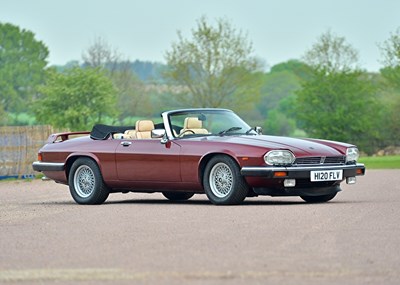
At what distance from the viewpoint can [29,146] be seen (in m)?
32.9

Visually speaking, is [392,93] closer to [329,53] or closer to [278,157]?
[329,53]

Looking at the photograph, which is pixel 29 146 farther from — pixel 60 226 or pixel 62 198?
pixel 60 226

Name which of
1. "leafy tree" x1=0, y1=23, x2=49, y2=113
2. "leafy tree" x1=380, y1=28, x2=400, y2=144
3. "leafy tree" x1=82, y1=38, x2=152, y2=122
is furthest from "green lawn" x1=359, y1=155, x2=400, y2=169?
"leafy tree" x1=0, y1=23, x2=49, y2=113

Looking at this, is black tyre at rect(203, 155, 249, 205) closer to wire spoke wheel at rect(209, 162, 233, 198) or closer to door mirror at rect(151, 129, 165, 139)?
wire spoke wheel at rect(209, 162, 233, 198)

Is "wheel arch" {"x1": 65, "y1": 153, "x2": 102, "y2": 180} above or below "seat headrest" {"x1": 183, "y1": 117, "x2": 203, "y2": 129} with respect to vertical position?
below

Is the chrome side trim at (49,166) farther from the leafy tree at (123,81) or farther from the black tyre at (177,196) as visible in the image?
the leafy tree at (123,81)

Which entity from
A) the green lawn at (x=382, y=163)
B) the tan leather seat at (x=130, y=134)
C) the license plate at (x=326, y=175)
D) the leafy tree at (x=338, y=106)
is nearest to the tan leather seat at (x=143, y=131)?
the tan leather seat at (x=130, y=134)

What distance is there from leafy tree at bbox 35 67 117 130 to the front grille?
49.9 metres

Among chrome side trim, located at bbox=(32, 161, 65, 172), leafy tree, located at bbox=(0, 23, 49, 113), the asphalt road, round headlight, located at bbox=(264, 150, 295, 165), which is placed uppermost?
leafy tree, located at bbox=(0, 23, 49, 113)

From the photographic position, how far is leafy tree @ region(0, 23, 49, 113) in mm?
124500

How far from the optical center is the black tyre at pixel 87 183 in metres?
18.2

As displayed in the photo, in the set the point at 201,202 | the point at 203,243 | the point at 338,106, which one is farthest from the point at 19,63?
the point at 203,243

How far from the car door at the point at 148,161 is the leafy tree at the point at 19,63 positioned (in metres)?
107

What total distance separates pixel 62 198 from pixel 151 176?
12.1 feet
